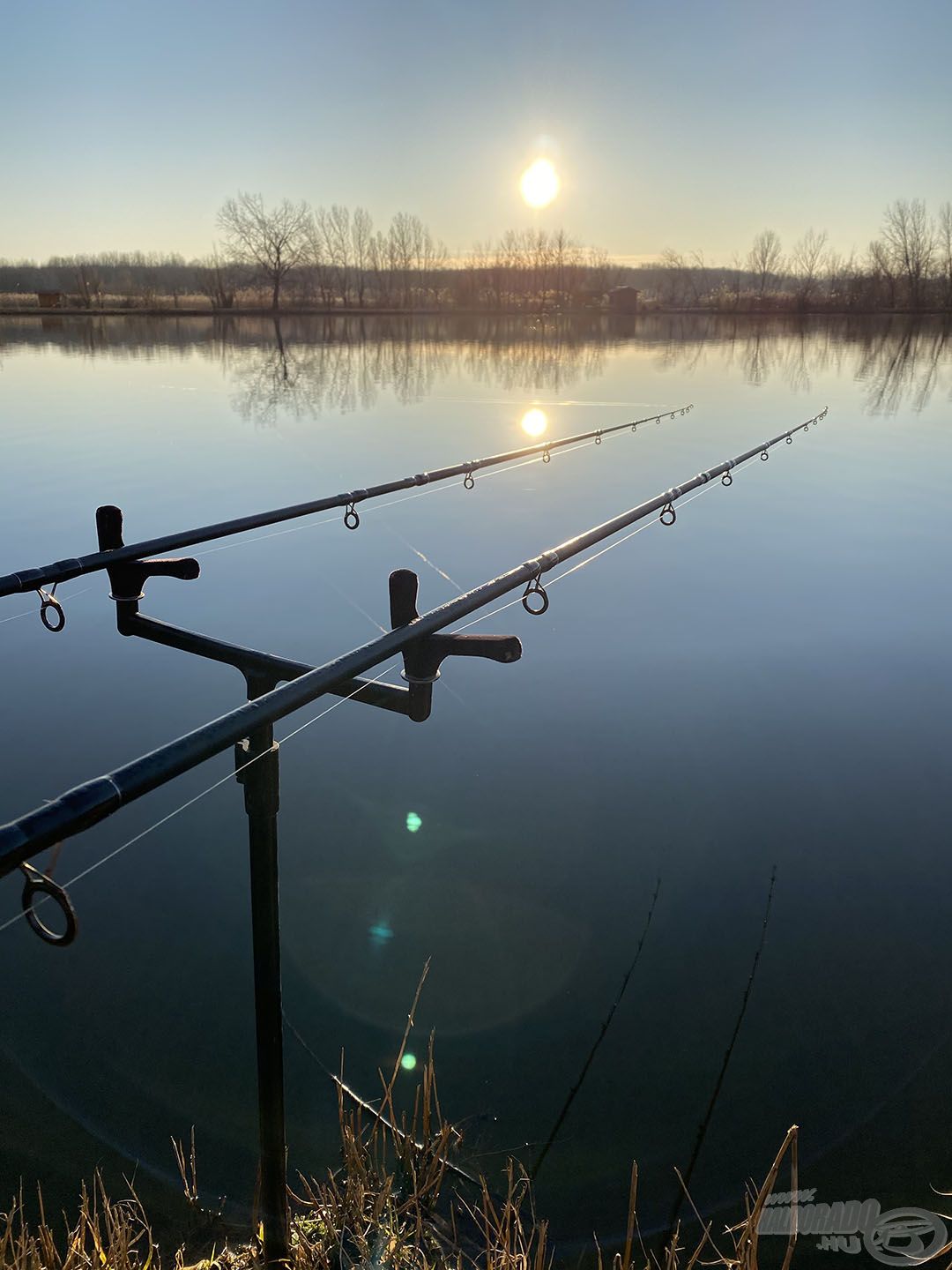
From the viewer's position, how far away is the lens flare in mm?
17278

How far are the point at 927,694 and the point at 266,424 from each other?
1560cm

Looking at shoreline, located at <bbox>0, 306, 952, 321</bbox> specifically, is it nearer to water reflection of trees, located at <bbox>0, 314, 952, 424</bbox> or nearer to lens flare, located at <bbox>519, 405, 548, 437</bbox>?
water reflection of trees, located at <bbox>0, 314, 952, 424</bbox>

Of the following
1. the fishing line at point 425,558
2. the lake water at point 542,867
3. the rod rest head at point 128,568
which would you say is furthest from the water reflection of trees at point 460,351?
the rod rest head at point 128,568

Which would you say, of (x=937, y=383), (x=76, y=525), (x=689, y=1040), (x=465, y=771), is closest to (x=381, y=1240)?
(x=689, y=1040)

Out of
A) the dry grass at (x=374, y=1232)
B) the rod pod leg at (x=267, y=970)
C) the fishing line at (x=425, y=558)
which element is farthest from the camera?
the fishing line at (x=425, y=558)

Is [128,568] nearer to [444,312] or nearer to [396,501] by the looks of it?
[396,501]

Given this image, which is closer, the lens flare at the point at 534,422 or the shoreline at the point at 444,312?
the lens flare at the point at 534,422

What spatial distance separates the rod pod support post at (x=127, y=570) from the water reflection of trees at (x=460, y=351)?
1718 cm

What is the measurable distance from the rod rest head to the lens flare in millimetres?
14492

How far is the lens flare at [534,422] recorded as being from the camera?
17.3 m

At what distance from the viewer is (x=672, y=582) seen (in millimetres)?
9125

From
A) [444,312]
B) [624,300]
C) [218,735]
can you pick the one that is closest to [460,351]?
[218,735]

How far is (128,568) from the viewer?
276 centimetres

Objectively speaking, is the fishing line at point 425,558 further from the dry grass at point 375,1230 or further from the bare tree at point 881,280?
the bare tree at point 881,280
